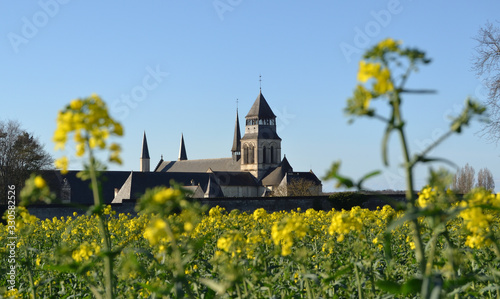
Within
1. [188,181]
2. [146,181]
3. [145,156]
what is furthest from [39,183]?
[145,156]

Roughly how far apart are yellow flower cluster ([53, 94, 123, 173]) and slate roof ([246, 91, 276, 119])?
91275 mm

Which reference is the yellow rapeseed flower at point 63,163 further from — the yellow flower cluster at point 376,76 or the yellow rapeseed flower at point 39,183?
the yellow flower cluster at point 376,76

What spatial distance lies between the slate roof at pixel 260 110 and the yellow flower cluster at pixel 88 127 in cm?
Answer: 9128

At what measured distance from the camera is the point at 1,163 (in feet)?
143

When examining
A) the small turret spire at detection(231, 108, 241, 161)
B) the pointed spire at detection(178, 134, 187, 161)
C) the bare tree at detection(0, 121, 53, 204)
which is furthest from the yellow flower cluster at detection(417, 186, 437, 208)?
the pointed spire at detection(178, 134, 187, 161)

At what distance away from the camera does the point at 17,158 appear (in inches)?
1724

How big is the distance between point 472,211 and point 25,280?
5010 mm

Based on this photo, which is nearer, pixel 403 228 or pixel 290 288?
pixel 290 288

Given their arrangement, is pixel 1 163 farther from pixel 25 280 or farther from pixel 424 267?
pixel 424 267

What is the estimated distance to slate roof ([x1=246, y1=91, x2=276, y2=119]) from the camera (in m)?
93.4

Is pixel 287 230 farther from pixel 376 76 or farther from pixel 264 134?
pixel 264 134

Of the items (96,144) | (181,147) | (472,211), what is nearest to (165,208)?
(96,144)

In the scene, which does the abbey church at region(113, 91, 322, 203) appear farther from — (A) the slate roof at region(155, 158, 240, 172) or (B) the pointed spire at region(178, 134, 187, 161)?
(B) the pointed spire at region(178, 134, 187, 161)

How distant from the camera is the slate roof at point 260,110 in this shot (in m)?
93.4
